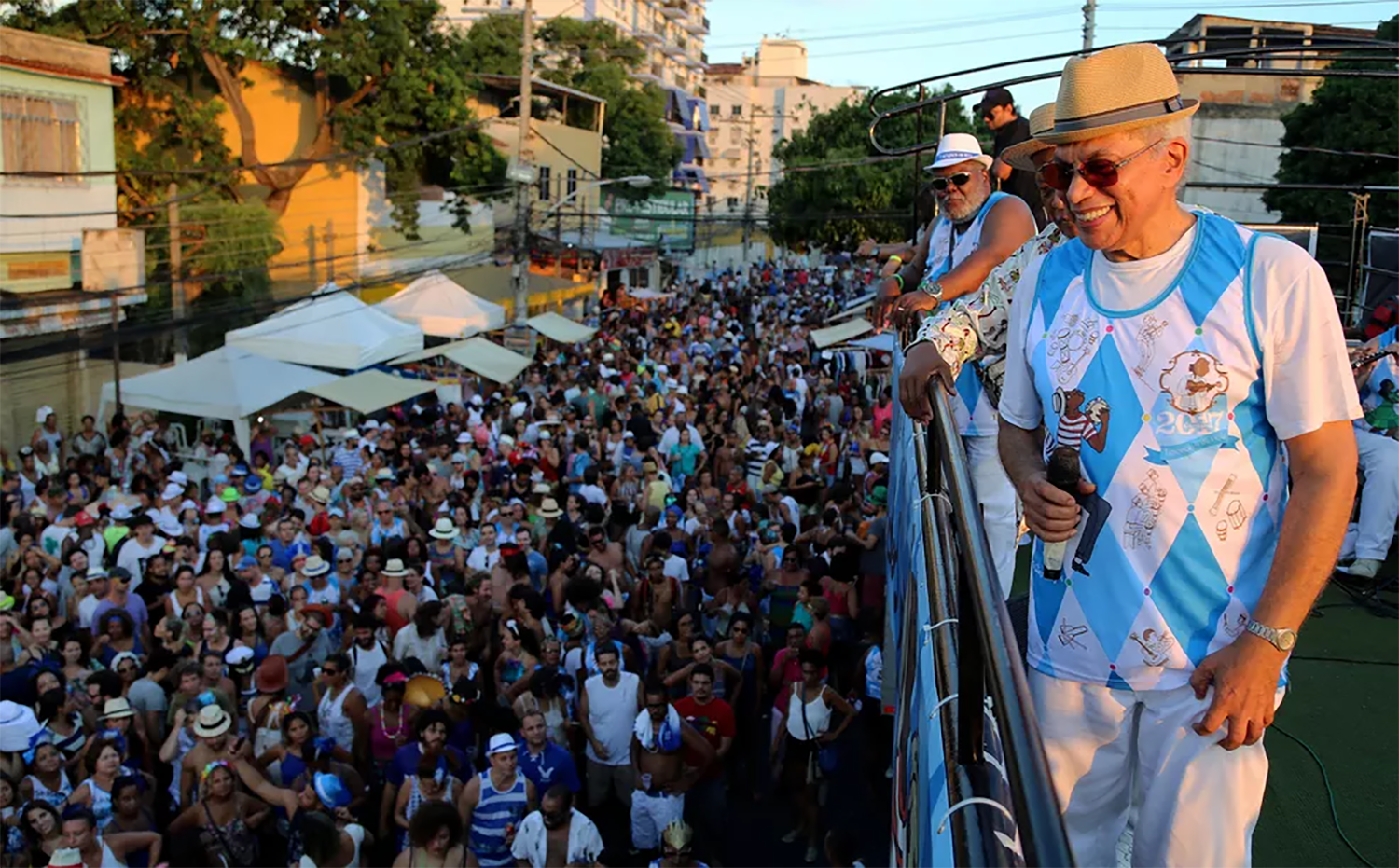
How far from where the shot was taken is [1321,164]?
21.8 metres

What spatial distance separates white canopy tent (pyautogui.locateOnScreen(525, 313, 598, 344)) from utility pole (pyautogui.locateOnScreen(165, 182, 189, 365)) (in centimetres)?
661

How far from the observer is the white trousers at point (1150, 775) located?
2.00m

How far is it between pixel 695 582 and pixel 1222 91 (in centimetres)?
2230

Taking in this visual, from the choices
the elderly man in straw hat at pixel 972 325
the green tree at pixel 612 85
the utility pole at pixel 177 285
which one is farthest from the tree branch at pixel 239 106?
the elderly man in straw hat at pixel 972 325

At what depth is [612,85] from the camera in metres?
52.3

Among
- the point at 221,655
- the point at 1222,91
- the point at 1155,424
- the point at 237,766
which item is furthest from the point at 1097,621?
the point at 1222,91

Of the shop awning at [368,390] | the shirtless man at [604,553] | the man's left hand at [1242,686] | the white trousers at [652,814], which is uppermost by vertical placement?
the man's left hand at [1242,686]

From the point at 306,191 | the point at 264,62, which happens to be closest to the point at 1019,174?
the point at 264,62

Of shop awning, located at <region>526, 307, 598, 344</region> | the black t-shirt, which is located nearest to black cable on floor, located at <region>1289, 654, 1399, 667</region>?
the black t-shirt

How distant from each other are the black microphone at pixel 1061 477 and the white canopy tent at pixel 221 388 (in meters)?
14.0

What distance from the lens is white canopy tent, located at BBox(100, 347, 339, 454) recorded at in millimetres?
14906

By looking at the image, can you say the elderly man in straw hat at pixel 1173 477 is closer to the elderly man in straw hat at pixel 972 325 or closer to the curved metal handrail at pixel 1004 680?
the curved metal handrail at pixel 1004 680

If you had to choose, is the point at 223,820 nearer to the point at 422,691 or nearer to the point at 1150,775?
the point at 422,691

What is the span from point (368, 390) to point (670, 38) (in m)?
87.0
